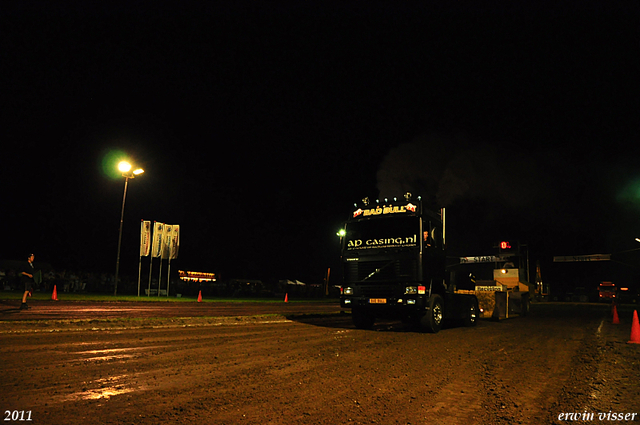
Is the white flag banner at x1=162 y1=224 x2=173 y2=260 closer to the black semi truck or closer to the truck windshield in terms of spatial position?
the black semi truck

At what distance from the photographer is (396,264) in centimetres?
1256

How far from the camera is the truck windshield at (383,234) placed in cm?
1258

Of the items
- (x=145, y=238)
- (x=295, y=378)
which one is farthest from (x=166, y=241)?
(x=295, y=378)

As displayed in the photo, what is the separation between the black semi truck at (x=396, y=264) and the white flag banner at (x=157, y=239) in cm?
1999

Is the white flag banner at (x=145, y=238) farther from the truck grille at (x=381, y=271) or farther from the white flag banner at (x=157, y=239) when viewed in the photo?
the truck grille at (x=381, y=271)

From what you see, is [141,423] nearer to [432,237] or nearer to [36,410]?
[36,410]

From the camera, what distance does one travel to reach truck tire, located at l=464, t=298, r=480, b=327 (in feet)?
51.2

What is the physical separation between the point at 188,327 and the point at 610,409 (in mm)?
9842

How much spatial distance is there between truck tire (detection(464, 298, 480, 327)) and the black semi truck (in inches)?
74.5

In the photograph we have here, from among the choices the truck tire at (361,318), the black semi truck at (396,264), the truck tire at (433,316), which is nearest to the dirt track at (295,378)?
the truck tire at (433,316)

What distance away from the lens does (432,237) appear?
42.3ft

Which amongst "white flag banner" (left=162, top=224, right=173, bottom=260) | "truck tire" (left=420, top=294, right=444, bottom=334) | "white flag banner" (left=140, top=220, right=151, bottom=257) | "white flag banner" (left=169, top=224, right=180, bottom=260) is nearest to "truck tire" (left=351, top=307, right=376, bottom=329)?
"truck tire" (left=420, top=294, right=444, bottom=334)

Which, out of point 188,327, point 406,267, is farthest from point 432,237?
A: point 188,327

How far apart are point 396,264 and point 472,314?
5168 mm
